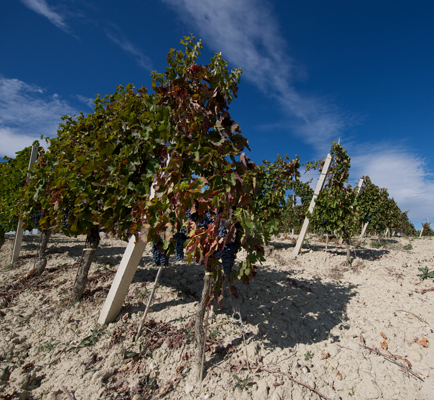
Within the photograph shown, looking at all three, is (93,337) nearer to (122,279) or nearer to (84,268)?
(122,279)

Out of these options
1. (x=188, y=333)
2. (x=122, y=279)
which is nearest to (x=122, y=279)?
(x=122, y=279)

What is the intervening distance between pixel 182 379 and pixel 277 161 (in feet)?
22.6

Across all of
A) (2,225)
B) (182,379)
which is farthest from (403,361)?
(2,225)

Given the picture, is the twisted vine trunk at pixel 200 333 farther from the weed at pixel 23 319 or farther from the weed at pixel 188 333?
the weed at pixel 23 319

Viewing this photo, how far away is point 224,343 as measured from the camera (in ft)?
8.18

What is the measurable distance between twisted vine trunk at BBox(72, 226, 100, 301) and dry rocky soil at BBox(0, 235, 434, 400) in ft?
0.52

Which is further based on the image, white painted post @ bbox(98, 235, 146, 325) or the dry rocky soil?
white painted post @ bbox(98, 235, 146, 325)

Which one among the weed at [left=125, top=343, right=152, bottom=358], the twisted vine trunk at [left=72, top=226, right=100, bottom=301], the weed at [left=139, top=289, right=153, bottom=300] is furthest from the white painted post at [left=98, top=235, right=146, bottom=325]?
the twisted vine trunk at [left=72, top=226, right=100, bottom=301]

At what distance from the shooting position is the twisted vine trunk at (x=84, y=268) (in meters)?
3.35

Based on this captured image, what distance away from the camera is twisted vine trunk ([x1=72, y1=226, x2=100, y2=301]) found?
132 inches

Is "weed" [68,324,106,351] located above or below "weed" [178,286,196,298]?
below

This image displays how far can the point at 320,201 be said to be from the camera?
708 cm

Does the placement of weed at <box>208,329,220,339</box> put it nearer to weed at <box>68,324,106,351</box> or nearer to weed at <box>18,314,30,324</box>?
weed at <box>68,324,106,351</box>

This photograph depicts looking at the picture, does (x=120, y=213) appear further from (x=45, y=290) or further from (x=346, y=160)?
(x=346, y=160)
